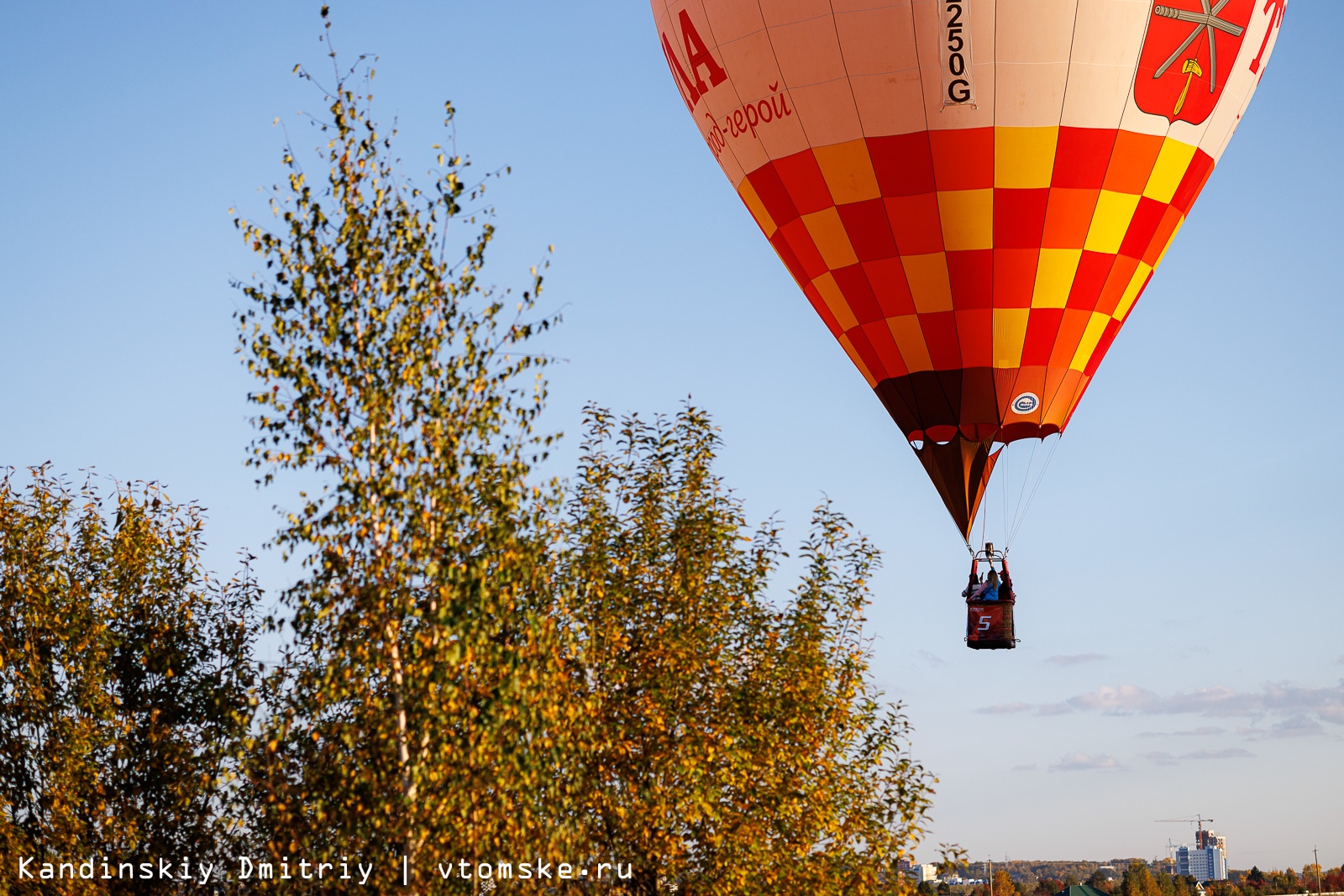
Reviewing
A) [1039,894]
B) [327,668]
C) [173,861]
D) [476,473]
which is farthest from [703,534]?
[1039,894]

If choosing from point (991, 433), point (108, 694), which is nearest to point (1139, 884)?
point (991, 433)

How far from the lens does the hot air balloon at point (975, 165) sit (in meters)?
22.0

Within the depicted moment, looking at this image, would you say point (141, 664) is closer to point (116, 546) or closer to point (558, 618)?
point (116, 546)

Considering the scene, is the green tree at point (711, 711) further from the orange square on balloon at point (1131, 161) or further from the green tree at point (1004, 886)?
the green tree at point (1004, 886)

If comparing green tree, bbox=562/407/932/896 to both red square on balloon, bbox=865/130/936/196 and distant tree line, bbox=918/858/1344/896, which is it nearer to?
red square on balloon, bbox=865/130/936/196

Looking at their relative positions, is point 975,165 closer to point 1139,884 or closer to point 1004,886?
point 1139,884

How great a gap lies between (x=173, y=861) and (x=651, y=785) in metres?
5.90

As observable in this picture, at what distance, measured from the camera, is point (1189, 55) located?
22.6 m

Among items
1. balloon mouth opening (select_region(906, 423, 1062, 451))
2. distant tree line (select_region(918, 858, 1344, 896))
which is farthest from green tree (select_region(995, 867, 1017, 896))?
balloon mouth opening (select_region(906, 423, 1062, 451))

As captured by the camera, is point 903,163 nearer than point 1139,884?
Yes

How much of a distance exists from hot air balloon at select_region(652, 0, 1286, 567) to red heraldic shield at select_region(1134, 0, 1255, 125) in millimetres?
34

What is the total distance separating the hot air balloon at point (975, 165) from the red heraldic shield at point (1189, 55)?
0.03m

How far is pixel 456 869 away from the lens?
13461 mm

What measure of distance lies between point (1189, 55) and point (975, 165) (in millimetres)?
3619
